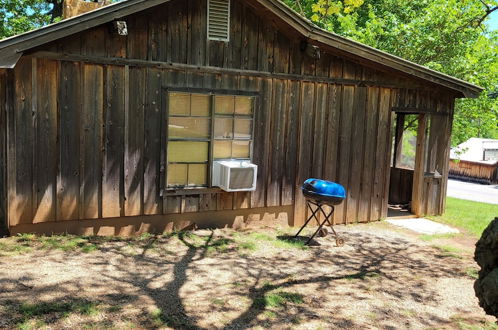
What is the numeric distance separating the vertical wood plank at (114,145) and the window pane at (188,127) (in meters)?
0.81

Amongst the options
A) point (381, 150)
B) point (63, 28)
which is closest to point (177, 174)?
point (63, 28)

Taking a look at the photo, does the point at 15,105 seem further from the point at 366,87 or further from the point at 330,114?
the point at 366,87

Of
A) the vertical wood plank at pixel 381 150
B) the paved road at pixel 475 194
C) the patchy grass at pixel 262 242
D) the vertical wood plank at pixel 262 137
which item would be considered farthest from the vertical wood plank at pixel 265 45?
the paved road at pixel 475 194

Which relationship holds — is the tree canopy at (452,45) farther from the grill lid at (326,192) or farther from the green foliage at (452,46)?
the grill lid at (326,192)

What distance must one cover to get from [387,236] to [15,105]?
6509 millimetres

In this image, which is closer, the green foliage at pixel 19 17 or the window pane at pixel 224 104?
the window pane at pixel 224 104

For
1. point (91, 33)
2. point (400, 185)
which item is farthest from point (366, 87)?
point (91, 33)

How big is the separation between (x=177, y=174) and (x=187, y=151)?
0.41 meters

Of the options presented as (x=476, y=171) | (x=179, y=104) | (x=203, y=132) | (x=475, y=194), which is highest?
(x=179, y=104)

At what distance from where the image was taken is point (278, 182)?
885 cm

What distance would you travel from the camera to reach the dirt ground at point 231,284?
4.80m

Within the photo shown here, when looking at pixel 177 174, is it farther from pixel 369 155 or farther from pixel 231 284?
pixel 369 155

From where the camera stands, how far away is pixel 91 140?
724cm

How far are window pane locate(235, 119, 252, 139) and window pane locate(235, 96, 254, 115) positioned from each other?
137 millimetres
